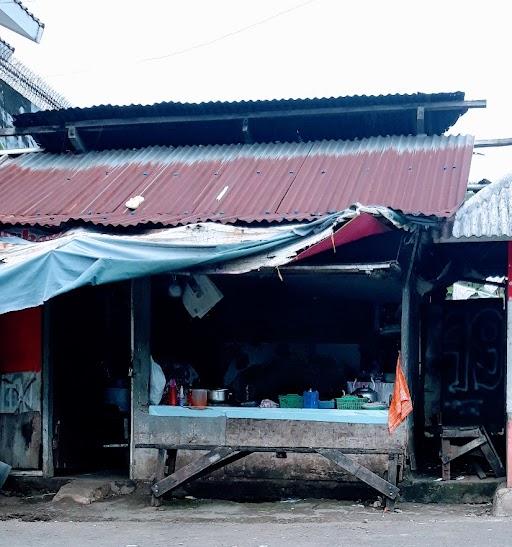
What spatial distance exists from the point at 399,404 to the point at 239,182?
349cm

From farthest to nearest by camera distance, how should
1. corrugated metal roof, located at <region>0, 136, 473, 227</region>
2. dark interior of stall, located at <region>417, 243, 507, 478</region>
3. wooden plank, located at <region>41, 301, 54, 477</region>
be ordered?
dark interior of stall, located at <region>417, 243, 507, 478</region> → wooden plank, located at <region>41, 301, 54, 477</region> → corrugated metal roof, located at <region>0, 136, 473, 227</region>

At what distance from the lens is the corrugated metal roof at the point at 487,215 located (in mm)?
8492

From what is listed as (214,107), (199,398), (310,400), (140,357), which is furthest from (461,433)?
(214,107)

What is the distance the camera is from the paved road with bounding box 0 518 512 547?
6.95 m

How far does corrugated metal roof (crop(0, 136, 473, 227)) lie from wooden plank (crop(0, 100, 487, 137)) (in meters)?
0.45

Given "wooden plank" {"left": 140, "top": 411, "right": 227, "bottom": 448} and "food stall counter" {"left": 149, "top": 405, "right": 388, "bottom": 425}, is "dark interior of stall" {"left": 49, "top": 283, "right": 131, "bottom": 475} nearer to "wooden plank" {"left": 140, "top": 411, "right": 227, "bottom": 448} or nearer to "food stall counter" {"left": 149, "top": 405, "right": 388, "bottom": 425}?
"wooden plank" {"left": 140, "top": 411, "right": 227, "bottom": 448}

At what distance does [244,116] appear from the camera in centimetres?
1125

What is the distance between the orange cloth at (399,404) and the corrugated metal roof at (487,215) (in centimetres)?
157

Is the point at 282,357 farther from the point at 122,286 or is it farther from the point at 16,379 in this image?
the point at 16,379

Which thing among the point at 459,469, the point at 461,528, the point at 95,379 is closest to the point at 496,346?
the point at 459,469

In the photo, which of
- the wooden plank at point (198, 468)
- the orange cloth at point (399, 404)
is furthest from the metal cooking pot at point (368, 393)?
the wooden plank at point (198, 468)

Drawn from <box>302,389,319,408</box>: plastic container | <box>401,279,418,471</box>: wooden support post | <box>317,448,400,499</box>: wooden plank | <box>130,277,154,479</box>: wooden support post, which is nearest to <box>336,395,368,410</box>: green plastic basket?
<box>302,389,319,408</box>: plastic container

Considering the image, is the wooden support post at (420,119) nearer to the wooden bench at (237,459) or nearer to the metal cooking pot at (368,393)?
the metal cooking pot at (368,393)

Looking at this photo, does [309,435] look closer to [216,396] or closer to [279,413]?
[279,413]
